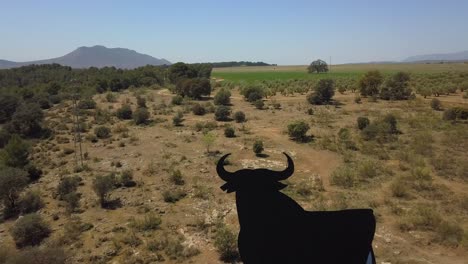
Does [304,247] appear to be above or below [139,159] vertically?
above

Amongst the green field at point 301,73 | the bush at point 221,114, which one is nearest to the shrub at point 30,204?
the bush at point 221,114

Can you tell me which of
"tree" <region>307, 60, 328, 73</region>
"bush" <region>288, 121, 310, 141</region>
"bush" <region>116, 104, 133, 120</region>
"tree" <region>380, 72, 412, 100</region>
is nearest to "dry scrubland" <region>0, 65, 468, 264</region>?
"bush" <region>288, 121, 310, 141</region>

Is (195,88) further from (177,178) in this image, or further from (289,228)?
(289,228)

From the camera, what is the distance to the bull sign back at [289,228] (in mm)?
5066

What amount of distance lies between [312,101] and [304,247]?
36086mm

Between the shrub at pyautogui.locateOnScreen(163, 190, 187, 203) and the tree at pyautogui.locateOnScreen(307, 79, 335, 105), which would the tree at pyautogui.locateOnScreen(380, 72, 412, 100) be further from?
the shrub at pyautogui.locateOnScreen(163, 190, 187, 203)

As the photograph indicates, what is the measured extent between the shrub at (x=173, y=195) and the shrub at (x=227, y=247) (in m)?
4.43

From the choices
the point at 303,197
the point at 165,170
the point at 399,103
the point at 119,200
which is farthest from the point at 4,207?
the point at 399,103

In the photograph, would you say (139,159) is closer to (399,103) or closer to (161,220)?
(161,220)

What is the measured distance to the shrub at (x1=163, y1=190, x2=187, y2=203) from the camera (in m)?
16.2

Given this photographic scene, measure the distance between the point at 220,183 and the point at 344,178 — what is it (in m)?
5.76

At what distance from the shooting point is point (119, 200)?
655 inches

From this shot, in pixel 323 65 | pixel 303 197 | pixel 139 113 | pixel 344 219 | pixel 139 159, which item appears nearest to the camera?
pixel 344 219

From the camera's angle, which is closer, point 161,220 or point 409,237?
point 409,237
